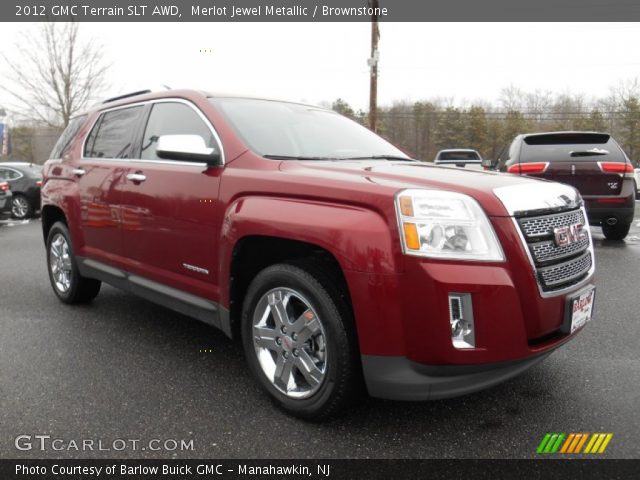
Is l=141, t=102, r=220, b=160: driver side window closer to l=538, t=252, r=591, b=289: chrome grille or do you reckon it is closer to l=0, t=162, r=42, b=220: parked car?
l=538, t=252, r=591, b=289: chrome grille

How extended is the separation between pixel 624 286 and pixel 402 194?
13.6ft

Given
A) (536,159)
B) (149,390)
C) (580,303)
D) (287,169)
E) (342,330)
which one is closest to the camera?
(342,330)

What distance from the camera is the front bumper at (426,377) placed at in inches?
84.6

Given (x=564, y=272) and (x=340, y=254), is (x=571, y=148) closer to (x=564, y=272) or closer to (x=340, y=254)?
(x=564, y=272)

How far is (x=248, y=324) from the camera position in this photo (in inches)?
108

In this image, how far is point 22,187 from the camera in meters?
13.3

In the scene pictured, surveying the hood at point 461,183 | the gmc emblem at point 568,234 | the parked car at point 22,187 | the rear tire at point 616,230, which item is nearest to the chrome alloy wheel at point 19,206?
the parked car at point 22,187

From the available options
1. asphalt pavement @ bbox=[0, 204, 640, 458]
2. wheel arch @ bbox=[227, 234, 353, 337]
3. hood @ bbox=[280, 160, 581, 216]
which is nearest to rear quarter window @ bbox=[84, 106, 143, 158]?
asphalt pavement @ bbox=[0, 204, 640, 458]

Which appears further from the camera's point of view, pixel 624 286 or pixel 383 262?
pixel 624 286

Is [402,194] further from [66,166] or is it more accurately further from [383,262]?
[66,166]

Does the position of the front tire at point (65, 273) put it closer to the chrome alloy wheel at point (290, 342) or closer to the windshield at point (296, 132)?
the windshield at point (296, 132)

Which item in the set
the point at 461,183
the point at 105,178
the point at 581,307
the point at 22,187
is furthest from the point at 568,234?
the point at 22,187

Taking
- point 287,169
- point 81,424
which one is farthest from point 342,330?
point 81,424

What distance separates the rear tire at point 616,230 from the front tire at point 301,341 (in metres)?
6.75
